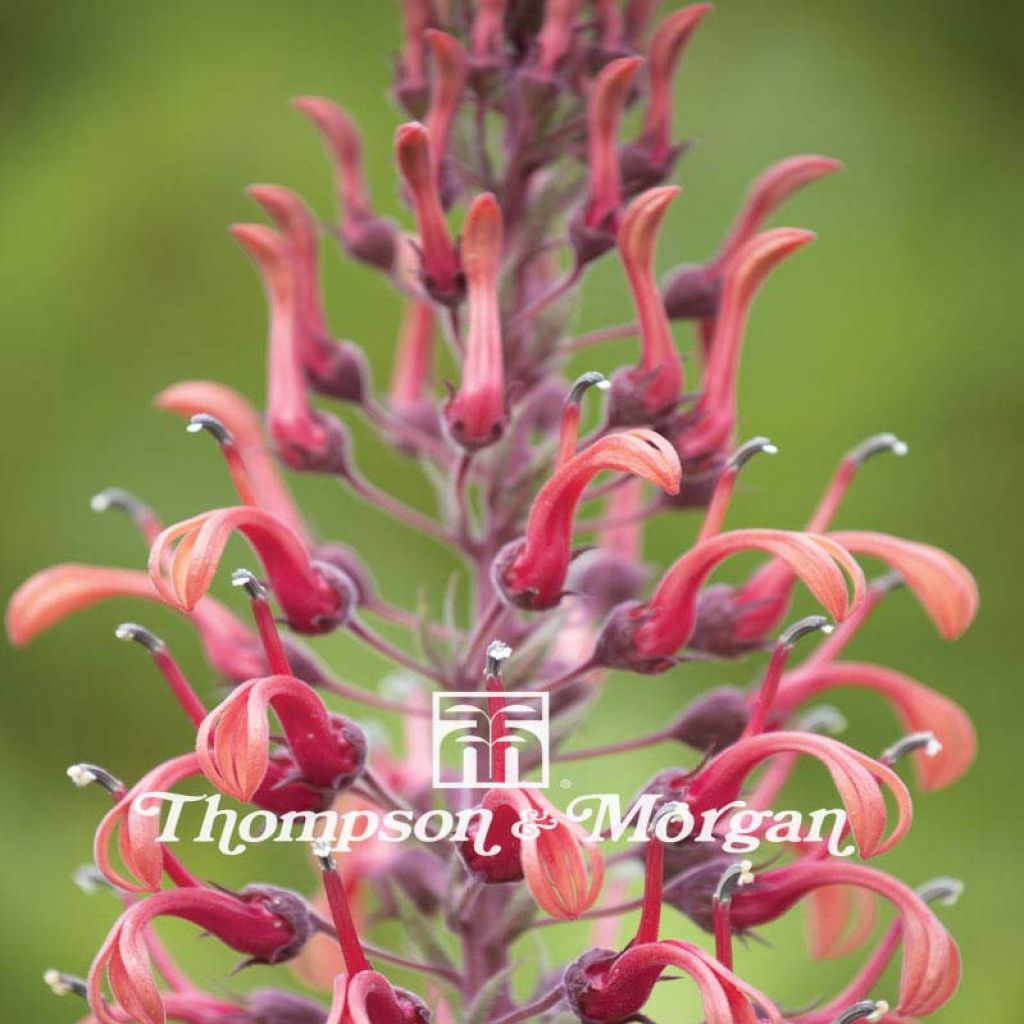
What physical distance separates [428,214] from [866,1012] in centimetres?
91

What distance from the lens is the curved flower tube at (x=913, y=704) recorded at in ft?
6.71

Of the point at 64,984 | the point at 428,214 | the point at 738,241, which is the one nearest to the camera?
the point at 64,984

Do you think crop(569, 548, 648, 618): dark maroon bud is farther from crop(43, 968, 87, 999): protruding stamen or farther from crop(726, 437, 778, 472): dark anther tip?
crop(43, 968, 87, 999): protruding stamen

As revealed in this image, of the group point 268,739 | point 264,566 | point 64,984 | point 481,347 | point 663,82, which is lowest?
point 64,984

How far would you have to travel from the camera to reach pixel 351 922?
173cm

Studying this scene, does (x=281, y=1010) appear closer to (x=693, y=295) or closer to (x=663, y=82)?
(x=693, y=295)

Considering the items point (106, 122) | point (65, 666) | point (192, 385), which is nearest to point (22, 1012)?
point (65, 666)

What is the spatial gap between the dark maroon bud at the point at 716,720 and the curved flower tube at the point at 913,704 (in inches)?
2.4

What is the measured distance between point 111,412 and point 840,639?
1747 millimetres

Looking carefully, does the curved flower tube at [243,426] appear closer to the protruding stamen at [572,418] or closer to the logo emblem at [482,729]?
the logo emblem at [482,729]

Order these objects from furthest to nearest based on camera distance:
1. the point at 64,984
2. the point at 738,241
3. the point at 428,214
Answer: the point at 738,241, the point at 428,214, the point at 64,984

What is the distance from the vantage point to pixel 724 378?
203 centimetres

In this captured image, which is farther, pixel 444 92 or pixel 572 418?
pixel 444 92

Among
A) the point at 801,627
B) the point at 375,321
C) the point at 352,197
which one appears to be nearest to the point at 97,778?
the point at 801,627
